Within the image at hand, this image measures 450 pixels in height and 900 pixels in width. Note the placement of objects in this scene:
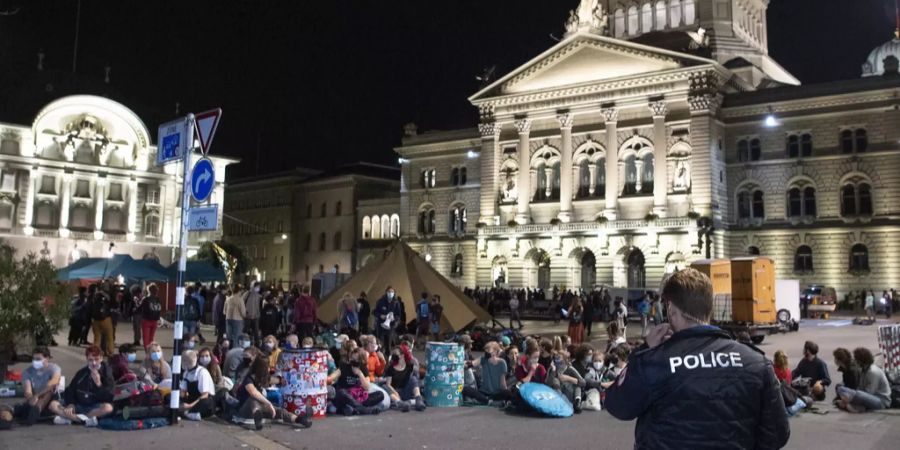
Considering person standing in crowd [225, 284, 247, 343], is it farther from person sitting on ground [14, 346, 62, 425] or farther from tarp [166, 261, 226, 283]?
tarp [166, 261, 226, 283]

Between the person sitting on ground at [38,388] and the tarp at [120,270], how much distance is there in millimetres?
21775

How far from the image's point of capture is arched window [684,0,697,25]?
58.7 metres

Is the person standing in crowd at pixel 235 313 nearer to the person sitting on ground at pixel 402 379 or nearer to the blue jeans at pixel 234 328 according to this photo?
the blue jeans at pixel 234 328

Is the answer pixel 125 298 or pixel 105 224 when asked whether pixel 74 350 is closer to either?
pixel 125 298

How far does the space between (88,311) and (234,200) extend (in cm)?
6661

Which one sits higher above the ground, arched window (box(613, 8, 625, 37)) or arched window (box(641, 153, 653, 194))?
arched window (box(613, 8, 625, 37))

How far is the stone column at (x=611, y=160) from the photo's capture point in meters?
51.9

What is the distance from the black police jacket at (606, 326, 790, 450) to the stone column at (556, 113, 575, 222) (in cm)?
5010

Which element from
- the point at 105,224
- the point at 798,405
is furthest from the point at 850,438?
the point at 105,224

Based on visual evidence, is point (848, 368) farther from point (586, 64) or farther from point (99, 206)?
point (99, 206)

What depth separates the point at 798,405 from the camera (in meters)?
12.5

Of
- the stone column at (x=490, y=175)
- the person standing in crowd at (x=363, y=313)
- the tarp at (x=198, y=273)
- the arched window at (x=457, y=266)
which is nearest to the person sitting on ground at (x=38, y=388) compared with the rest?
the person standing in crowd at (x=363, y=313)

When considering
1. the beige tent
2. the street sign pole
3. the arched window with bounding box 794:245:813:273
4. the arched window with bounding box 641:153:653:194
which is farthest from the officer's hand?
the arched window with bounding box 641:153:653:194

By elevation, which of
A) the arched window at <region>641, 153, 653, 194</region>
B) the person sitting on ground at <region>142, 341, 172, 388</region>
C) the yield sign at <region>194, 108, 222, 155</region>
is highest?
the arched window at <region>641, 153, 653, 194</region>
